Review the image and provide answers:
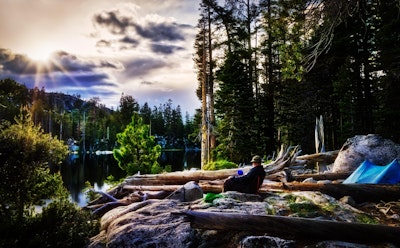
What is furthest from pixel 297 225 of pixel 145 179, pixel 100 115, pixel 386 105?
pixel 100 115

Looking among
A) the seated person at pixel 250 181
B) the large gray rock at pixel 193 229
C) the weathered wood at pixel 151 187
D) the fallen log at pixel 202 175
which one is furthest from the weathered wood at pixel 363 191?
the weathered wood at pixel 151 187

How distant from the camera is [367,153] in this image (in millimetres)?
14977

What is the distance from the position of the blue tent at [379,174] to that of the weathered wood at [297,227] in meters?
5.89

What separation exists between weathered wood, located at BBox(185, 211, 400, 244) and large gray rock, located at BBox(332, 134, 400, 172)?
9727 millimetres

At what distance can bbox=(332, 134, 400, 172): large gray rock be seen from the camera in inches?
583

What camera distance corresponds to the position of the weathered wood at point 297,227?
5855 millimetres

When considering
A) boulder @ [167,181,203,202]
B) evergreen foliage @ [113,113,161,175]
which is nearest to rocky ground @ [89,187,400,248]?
boulder @ [167,181,203,202]

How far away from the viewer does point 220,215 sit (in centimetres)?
677

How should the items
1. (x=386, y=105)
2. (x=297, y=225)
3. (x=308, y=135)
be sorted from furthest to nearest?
(x=308, y=135) < (x=386, y=105) < (x=297, y=225)

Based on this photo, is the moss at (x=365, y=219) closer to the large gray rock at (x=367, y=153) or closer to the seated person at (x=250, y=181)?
the seated person at (x=250, y=181)

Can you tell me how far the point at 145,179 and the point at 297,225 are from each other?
1118cm

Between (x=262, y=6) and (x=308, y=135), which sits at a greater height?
(x=262, y=6)

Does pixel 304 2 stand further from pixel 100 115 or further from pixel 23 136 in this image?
pixel 100 115

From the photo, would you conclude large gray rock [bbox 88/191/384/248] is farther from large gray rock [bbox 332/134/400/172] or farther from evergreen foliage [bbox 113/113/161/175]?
evergreen foliage [bbox 113/113/161/175]
